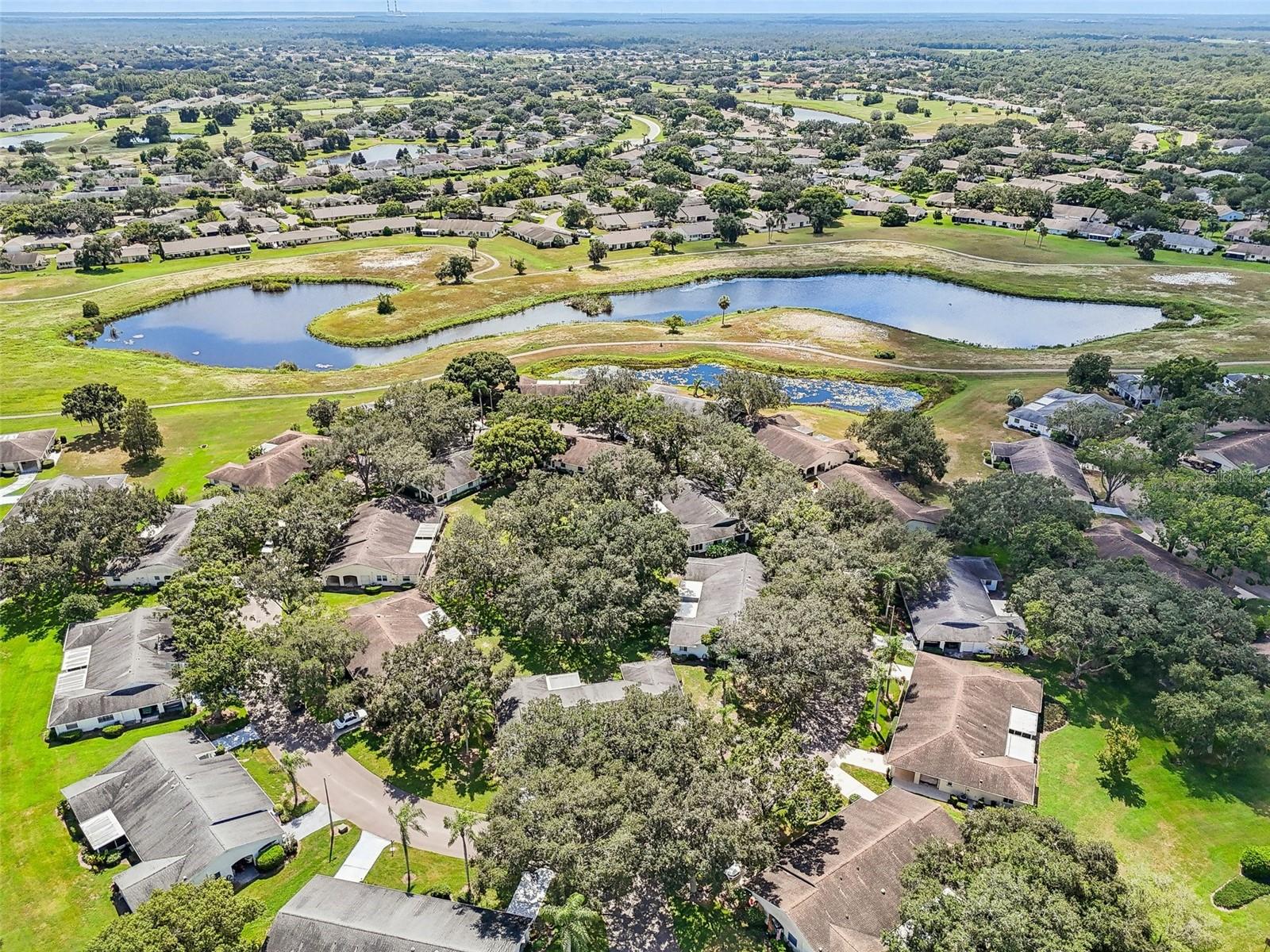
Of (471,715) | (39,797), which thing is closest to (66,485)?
(39,797)

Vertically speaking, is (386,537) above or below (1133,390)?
below

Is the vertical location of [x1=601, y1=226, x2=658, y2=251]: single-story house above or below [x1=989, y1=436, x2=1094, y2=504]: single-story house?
above

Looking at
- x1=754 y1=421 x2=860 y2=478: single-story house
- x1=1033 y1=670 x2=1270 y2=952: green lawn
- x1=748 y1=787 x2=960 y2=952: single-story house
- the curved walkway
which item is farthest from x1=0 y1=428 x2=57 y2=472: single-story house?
x1=1033 y1=670 x2=1270 y2=952: green lawn

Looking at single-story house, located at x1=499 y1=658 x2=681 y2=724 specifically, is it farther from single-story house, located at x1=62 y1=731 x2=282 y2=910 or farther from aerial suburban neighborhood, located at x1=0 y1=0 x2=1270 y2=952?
single-story house, located at x1=62 y1=731 x2=282 y2=910

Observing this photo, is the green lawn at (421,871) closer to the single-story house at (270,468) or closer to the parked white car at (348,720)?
the parked white car at (348,720)

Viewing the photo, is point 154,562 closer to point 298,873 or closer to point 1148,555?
point 298,873

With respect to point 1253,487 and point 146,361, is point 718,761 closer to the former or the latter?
point 1253,487
